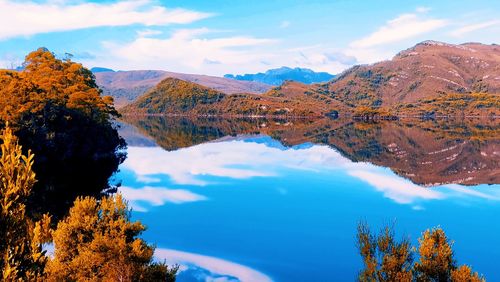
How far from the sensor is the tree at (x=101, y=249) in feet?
115

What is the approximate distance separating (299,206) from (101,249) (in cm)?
6296

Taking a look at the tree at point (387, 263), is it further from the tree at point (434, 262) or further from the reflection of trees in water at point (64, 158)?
the reflection of trees in water at point (64, 158)

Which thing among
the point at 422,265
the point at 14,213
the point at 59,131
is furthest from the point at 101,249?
the point at 59,131

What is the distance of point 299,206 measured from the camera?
306ft

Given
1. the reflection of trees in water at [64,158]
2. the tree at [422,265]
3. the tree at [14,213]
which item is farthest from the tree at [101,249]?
the reflection of trees in water at [64,158]

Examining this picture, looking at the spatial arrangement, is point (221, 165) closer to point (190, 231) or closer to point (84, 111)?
point (84, 111)

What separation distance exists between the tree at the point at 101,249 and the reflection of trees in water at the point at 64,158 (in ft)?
112

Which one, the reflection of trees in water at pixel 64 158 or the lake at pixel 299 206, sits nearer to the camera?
the lake at pixel 299 206

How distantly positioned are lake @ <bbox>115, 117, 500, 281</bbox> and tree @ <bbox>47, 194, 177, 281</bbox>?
16.9m

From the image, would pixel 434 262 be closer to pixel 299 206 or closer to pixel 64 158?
pixel 299 206

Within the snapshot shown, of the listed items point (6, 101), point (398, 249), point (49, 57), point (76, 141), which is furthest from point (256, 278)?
point (49, 57)

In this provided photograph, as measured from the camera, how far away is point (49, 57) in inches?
6462

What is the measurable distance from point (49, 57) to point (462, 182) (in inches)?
6204

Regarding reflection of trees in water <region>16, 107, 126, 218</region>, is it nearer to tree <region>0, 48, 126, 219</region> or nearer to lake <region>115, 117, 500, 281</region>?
tree <region>0, 48, 126, 219</region>
